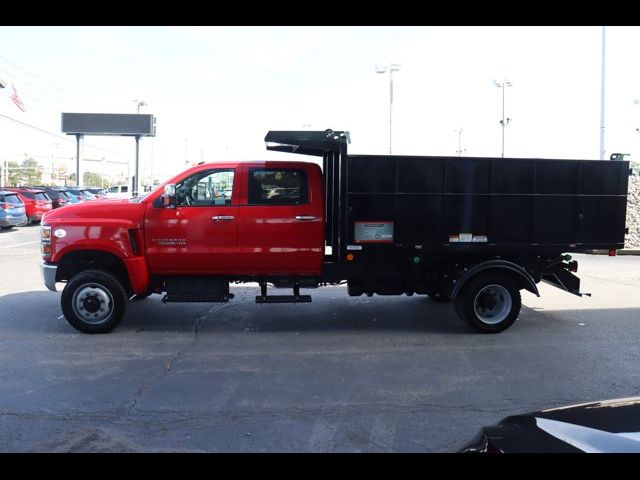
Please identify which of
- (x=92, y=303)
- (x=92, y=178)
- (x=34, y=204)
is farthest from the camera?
(x=92, y=178)

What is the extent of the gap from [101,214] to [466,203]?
15.6 ft

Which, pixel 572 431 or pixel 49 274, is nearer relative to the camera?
pixel 572 431

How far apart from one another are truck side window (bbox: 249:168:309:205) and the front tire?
6.80 feet

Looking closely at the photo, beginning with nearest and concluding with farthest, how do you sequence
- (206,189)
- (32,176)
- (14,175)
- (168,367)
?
(168,367)
(206,189)
(14,175)
(32,176)

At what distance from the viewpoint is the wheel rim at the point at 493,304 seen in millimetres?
7746

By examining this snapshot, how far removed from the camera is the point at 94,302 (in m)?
7.46

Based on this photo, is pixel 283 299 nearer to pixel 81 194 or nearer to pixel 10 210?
pixel 10 210

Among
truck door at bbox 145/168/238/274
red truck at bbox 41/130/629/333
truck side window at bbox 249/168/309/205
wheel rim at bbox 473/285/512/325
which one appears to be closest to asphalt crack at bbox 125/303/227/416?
red truck at bbox 41/130/629/333

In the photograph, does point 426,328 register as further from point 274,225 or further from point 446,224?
point 274,225

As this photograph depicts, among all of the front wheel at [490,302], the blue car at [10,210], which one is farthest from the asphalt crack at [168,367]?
the blue car at [10,210]

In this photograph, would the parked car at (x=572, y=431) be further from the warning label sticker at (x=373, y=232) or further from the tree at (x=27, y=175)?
the tree at (x=27, y=175)

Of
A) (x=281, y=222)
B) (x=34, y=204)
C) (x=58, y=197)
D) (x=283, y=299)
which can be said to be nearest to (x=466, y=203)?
(x=281, y=222)

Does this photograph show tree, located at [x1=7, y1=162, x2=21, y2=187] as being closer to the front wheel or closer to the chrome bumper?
the chrome bumper
